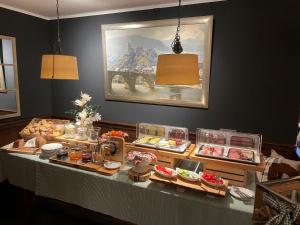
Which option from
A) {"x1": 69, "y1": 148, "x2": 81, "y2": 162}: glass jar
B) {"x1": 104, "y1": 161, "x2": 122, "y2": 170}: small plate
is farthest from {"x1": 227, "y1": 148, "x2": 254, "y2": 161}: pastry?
{"x1": 69, "y1": 148, "x2": 81, "y2": 162}: glass jar

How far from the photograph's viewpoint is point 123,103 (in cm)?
365

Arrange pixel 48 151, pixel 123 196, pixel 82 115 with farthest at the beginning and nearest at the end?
1. pixel 82 115
2. pixel 48 151
3. pixel 123 196

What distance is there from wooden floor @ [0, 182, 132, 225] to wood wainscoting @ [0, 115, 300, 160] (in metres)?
0.74

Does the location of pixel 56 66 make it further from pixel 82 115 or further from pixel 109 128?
pixel 109 128

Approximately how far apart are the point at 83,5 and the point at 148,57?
3.81 ft

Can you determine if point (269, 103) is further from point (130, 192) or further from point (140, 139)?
point (130, 192)

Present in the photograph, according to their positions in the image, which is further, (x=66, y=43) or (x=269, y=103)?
(x=66, y=43)

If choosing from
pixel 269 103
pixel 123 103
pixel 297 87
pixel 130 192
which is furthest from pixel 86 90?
pixel 297 87

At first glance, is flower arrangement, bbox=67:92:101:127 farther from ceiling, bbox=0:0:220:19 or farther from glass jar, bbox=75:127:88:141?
ceiling, bbox=0:0:220:19

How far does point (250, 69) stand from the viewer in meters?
2.81

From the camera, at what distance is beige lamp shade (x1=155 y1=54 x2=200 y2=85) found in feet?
4.93

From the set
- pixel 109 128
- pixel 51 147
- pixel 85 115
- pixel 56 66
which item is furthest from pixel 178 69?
pixel 109 128

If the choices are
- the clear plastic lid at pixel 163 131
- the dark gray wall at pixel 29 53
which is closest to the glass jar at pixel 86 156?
the clear plastic lid at pixel 163 131

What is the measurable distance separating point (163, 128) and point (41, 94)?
99.8 inches
